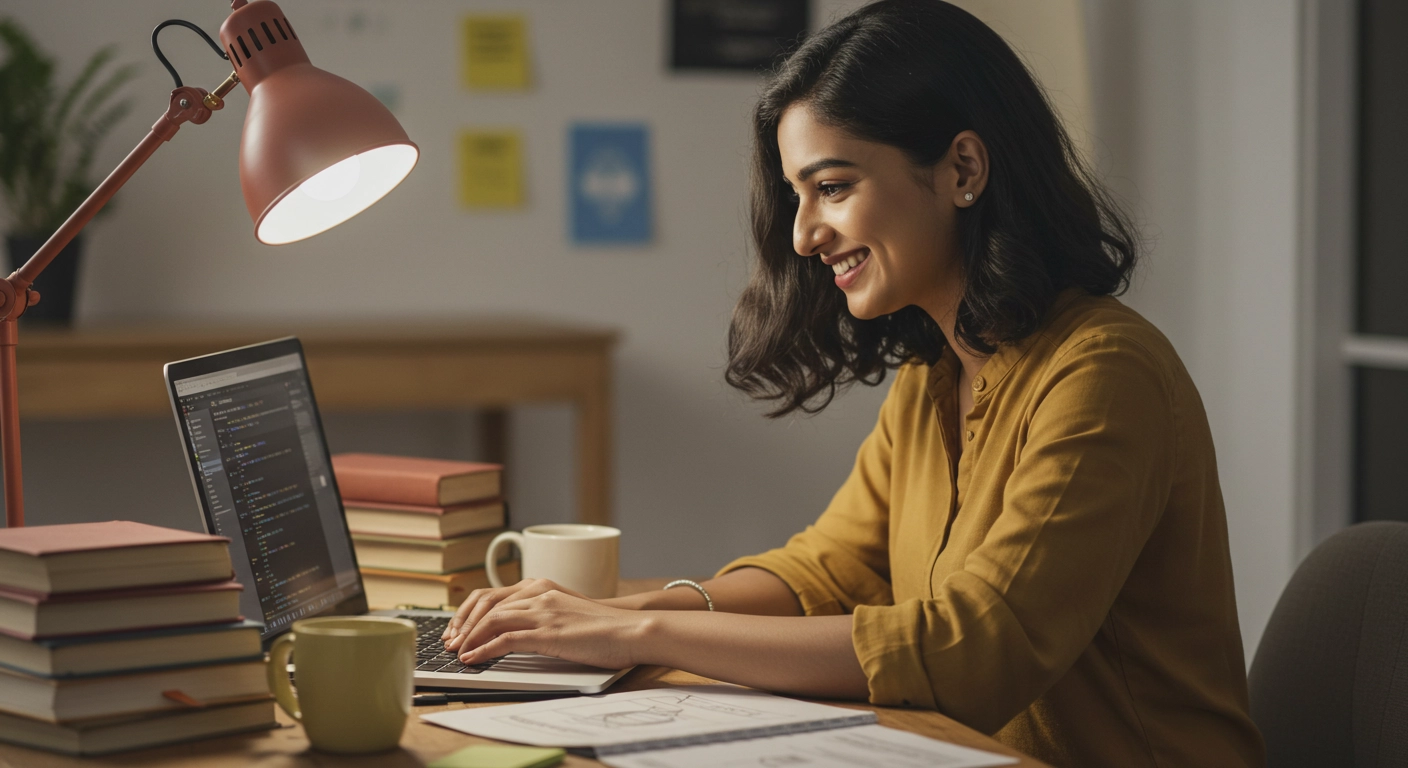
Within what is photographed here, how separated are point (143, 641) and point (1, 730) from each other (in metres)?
0.11

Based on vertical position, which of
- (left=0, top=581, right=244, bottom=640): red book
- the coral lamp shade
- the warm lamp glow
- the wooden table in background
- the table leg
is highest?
the coral lamp shade

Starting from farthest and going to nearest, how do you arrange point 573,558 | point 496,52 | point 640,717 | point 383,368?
point 496,52
point 383,368
point 573,558
point 640,717

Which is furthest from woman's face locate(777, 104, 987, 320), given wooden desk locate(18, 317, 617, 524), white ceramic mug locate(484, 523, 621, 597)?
wooden desk locate(18, 317, 617, 524)

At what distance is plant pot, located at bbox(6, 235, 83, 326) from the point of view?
2.58m

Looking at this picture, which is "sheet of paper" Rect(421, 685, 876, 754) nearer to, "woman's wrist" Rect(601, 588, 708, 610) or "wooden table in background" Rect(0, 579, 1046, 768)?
"wooden table in background" Rect(0, 579, 1046, 768)

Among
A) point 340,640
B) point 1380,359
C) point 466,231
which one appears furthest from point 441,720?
point 466,231

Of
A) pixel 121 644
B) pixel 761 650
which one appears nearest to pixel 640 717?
pixel 761 650

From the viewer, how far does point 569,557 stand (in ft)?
4.22

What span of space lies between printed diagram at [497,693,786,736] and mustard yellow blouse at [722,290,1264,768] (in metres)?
0.12

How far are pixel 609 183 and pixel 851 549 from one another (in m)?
1.91

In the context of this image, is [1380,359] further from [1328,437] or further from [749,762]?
[749,762]

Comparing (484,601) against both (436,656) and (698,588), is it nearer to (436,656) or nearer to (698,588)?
(436,656)

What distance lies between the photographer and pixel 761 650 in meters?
1.00

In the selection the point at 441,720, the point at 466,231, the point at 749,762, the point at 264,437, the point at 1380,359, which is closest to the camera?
the point at 749,762
